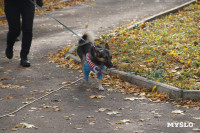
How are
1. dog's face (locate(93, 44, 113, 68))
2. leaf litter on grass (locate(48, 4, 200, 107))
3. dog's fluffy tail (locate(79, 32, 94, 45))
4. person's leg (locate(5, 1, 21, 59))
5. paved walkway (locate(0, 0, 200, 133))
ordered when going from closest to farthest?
1. paved walkway (locate(0, 0, 200, 133))
2. dog's face (locate(93, 44, 113, 68))
3. leaf litter on grass (locate(48, 4, 200, 107))
4. dog's fluffy tail (locate(79, 32, 94, 45))
5. person's leg (locate(5, 1, 21, 59))

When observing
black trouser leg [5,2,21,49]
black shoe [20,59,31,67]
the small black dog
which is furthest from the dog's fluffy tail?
black shoe [20,59,31,67]

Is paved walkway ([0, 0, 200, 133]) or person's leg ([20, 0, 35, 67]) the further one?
person's leg ([20, 0, 35, 67])

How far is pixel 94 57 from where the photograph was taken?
22.0ft

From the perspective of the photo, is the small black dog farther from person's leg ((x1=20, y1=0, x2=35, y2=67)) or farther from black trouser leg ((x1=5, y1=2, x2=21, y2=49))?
black trouser leg ((x1=5, y1=2, x2=21, y2=49))

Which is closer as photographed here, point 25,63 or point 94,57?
point 94,57

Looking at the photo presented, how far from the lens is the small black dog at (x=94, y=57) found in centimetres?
657

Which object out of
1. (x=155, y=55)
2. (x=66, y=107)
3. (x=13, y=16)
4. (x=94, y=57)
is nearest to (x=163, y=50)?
(x=155, y=55)

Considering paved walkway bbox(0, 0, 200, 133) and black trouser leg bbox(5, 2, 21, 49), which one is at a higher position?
black trouser leg bbox(5, 2, 21, 49)

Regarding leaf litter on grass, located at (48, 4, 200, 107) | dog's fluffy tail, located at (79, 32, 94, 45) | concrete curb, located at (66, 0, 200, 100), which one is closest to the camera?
concrete curb, located at (66, 0, 200, 100)

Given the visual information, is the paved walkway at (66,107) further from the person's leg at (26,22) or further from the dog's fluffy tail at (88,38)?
the dog's fluffy tail at (88,38)

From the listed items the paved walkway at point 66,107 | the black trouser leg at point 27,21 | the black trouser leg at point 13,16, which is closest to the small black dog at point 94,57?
the paved walkway at point 66,107

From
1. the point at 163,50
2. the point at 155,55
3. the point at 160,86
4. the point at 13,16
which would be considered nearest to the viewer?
the point at 160,86

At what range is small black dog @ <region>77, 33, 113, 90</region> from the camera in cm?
657

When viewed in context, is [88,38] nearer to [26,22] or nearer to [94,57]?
[94,57]
